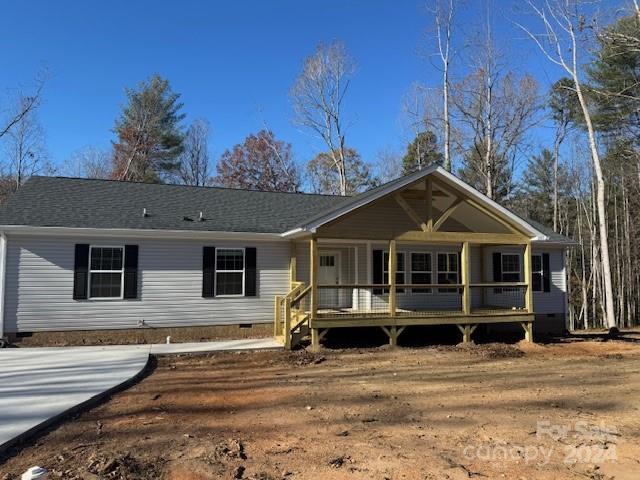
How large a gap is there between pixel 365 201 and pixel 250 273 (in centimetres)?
387

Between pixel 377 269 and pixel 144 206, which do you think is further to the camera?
pixel 377 269

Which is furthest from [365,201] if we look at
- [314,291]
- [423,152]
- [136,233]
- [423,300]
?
[423,152]

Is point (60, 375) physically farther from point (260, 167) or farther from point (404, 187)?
point (260, 167)

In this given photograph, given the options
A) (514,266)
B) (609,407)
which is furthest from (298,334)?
(514,266)

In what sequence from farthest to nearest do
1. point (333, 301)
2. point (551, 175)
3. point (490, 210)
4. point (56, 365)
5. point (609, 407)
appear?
point (551, 175) < point (333, 301) < point (490, 210) < point (56, 365) < point (609, 407)

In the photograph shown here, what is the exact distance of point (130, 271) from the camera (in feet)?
39.3

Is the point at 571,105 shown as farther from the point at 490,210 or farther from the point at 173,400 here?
the point at 173,400

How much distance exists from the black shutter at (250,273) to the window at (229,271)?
0.36 ft

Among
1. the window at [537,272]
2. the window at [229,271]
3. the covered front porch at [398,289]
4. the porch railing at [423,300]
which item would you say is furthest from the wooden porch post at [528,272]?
the window at [229,271]

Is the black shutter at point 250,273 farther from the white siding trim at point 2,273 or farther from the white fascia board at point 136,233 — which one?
the white siding trim at point 2,273

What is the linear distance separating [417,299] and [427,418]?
893 cm

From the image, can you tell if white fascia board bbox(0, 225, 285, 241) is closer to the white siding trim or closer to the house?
the house

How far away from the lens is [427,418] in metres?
6.03

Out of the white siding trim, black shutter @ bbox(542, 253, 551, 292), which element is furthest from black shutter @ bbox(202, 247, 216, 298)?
black shutter @ bbox(542, 253, 551, 292)
